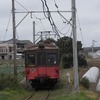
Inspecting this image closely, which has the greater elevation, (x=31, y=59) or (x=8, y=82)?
(x=31, y=59)

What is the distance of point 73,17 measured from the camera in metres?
23.5

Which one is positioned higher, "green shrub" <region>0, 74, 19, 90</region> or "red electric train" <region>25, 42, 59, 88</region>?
"red electric train" <region>25, 42, 59, 88</region>

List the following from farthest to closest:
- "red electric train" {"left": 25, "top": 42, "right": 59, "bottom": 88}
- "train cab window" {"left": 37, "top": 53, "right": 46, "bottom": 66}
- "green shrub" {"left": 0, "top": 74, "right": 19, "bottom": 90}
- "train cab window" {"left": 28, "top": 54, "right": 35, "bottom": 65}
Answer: "train cab window" {"left": 28, "top": 54, "right": 35, "bottom": 65}, "train cab window" {"left": 37, "top": 53, "right": 46, "bottom": 66}, "red electric train" {"left": 25, "top": 42, "right": 59, "bottom": 88}, "green shrub" {"left": 0, "top": 74, "right": 19, "bottom": 90}

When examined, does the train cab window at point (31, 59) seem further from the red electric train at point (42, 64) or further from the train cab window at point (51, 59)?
the train cab window at point (51, 59)

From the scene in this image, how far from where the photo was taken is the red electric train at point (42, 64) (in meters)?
26.4

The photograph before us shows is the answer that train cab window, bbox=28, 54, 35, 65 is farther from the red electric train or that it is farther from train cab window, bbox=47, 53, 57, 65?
train cab window, bbox=47, 53, 57, 65

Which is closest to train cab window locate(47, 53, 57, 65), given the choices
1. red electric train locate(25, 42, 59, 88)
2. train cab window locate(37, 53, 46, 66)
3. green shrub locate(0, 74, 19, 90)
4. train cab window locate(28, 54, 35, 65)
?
red electric train locate(25, 42, 59, 88)

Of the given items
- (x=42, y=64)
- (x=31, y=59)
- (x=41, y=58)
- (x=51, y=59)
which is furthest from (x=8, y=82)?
(x=51, y=59)

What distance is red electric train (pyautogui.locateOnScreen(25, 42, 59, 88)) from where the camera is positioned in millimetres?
26422

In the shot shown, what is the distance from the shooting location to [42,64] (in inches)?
1043

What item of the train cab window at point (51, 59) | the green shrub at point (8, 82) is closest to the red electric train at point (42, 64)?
the train cab window at point (51, 59)

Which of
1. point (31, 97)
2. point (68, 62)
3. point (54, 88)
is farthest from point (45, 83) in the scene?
point (68, 62)

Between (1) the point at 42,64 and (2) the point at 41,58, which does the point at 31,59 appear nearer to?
(2) the point at 41,58

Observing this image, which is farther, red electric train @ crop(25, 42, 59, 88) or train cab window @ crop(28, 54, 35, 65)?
train cab window @ crop(28, 54, 35, 65)
